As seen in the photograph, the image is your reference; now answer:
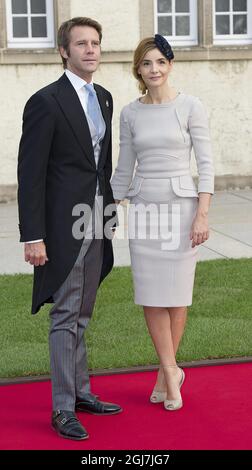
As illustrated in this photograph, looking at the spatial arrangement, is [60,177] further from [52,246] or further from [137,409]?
[137,409]

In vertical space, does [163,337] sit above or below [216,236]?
above

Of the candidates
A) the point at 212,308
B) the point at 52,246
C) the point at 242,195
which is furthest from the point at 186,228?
the point at 242,195

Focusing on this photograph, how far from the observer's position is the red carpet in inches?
212

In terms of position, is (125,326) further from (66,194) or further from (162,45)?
(162,45)

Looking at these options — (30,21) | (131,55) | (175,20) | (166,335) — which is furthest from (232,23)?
(166,335)

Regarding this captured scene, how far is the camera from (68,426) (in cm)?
550

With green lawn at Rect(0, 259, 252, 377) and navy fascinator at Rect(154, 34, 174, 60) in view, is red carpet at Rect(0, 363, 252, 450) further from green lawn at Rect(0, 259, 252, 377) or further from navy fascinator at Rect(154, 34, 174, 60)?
navy fascinator at Rect(154, 34, 174, 60)

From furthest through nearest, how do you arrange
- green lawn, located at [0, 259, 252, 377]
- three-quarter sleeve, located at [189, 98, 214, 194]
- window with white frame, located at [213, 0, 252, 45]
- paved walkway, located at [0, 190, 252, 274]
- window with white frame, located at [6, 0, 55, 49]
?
window with white frame, located at [213, 0, 252, 45], window with white frame, located at [6, 0, 55, 49], paved walkway, located at [0, 190, 252, 274], green lawn, located at [0, 259, 252, 377], three-quarter sleeve, located at [189, 98, 214, 194]

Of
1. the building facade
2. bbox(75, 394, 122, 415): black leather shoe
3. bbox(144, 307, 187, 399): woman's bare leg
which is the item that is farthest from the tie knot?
the building facade

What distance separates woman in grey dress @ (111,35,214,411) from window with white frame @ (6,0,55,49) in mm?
9910

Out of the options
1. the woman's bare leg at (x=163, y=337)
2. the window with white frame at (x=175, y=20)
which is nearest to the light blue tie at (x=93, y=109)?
the woman's bare leg at (x=163, y=337)

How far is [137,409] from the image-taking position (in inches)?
235

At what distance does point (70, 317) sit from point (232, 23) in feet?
37.8
